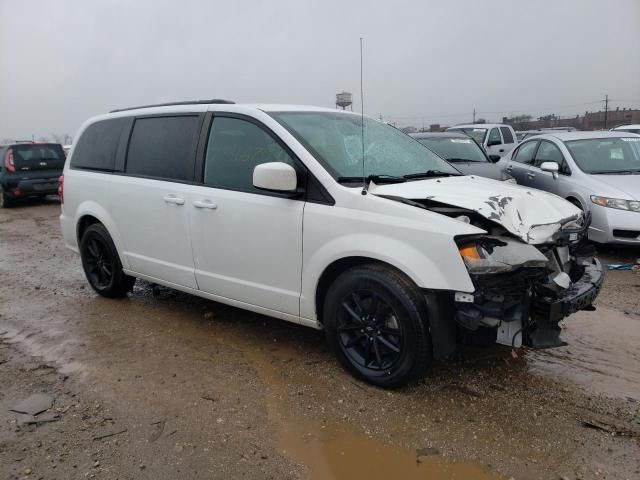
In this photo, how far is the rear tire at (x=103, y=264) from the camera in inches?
200

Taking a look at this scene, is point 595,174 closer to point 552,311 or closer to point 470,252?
point 552,311

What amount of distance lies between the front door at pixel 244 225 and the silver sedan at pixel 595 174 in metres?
4.60

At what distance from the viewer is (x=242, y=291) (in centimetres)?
388

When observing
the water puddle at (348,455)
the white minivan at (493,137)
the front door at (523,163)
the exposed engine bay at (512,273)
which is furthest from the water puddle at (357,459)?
the white minivan at (493,137)

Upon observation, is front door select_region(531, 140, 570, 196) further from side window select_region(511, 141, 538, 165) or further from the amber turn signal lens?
the amber turn signal lens

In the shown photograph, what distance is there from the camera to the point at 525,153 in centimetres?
866

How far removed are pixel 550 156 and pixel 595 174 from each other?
101cm

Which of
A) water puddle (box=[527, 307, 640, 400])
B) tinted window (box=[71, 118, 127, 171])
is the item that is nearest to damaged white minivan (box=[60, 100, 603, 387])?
tinted window (box=[71, 118, 127, 171])

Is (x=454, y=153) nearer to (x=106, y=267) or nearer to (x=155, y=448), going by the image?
(x=106, y=267)

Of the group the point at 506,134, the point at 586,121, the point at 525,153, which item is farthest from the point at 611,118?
the point at 525,153

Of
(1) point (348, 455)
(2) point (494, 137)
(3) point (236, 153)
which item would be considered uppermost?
(2) point (494, 137)

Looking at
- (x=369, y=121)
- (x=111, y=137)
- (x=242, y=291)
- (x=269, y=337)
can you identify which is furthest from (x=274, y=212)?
(x=111, y=137)

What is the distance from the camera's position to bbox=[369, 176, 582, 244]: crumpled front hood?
9.96 feet

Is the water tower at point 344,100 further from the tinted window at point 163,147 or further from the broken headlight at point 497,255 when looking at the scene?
the broken headlight at point 497,255
